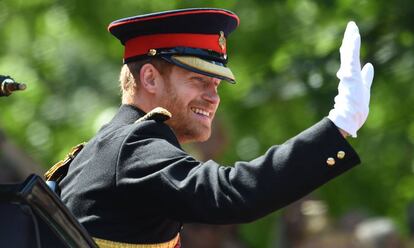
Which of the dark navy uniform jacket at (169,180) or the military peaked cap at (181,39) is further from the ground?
the military peaked cap at (181,39)

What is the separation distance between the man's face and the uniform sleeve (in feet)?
1.50

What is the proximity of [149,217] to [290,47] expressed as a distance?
5.06 m

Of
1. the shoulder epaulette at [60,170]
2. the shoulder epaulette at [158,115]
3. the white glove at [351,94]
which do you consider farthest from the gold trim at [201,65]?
the white glove at [351,94]

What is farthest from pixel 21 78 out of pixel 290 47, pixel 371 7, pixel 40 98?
pixel 371 7

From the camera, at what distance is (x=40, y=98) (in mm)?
9430

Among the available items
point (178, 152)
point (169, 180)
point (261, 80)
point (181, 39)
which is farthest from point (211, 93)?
point (261, 80)

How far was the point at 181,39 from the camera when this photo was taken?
417 centimetres

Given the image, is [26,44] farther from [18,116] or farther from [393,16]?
[393,16]

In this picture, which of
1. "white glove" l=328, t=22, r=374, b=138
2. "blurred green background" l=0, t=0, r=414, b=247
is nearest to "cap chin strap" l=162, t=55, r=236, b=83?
"white glove" l=328, t=22, r=374, b=138

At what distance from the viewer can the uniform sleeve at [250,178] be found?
3.50m

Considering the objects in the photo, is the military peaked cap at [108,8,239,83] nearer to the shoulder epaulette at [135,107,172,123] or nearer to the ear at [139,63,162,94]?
the ear at [139,63,162,94]

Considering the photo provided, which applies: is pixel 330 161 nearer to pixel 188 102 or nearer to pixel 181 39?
pixel 188 102

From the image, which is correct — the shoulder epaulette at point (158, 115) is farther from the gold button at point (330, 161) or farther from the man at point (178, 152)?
the gold button at point (330, 161)

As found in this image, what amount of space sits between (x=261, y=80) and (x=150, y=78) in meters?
4.72
